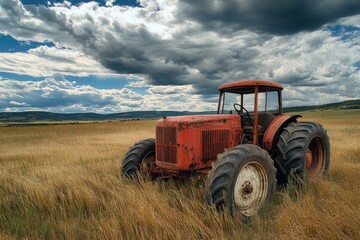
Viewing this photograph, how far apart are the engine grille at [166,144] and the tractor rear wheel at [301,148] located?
2311 millimetres

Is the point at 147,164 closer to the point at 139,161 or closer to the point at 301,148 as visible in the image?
the point at 139,161

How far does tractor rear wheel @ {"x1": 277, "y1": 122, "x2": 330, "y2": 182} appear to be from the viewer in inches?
258

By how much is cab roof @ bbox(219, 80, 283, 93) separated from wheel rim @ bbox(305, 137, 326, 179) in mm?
1646

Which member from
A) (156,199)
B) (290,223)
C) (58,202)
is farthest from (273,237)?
(58,202)

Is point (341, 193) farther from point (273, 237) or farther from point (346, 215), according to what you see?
point (273, 237)

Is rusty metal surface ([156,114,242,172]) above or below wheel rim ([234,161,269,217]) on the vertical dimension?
above

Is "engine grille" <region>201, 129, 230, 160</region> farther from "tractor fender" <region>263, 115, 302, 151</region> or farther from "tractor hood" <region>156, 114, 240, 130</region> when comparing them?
"tractor fender" <region>263, 115, 302, 151</region>

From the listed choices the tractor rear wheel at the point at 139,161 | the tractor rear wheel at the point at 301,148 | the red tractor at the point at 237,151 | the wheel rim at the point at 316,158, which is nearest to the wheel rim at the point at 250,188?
the red tractor at the point at 237,151

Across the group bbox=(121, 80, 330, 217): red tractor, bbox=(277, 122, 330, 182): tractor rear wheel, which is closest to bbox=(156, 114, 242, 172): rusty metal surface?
bbox=(121, 80, 330, 217): red tractor

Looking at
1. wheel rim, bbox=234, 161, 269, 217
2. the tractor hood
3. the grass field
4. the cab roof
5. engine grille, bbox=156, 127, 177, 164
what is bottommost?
the grass field

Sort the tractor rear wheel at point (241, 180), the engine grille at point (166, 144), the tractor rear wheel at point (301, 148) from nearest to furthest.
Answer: the tractor rear wheel at point (241, 180) < the engine grille at point (166, 144) < the tractor rear wheel at point (301, 148)

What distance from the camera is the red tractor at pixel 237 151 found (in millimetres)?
5164

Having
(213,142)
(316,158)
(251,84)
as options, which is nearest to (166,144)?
(213,142)

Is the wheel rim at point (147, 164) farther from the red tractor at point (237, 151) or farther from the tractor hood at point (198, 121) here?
the tractor hood at point (198, 121)
